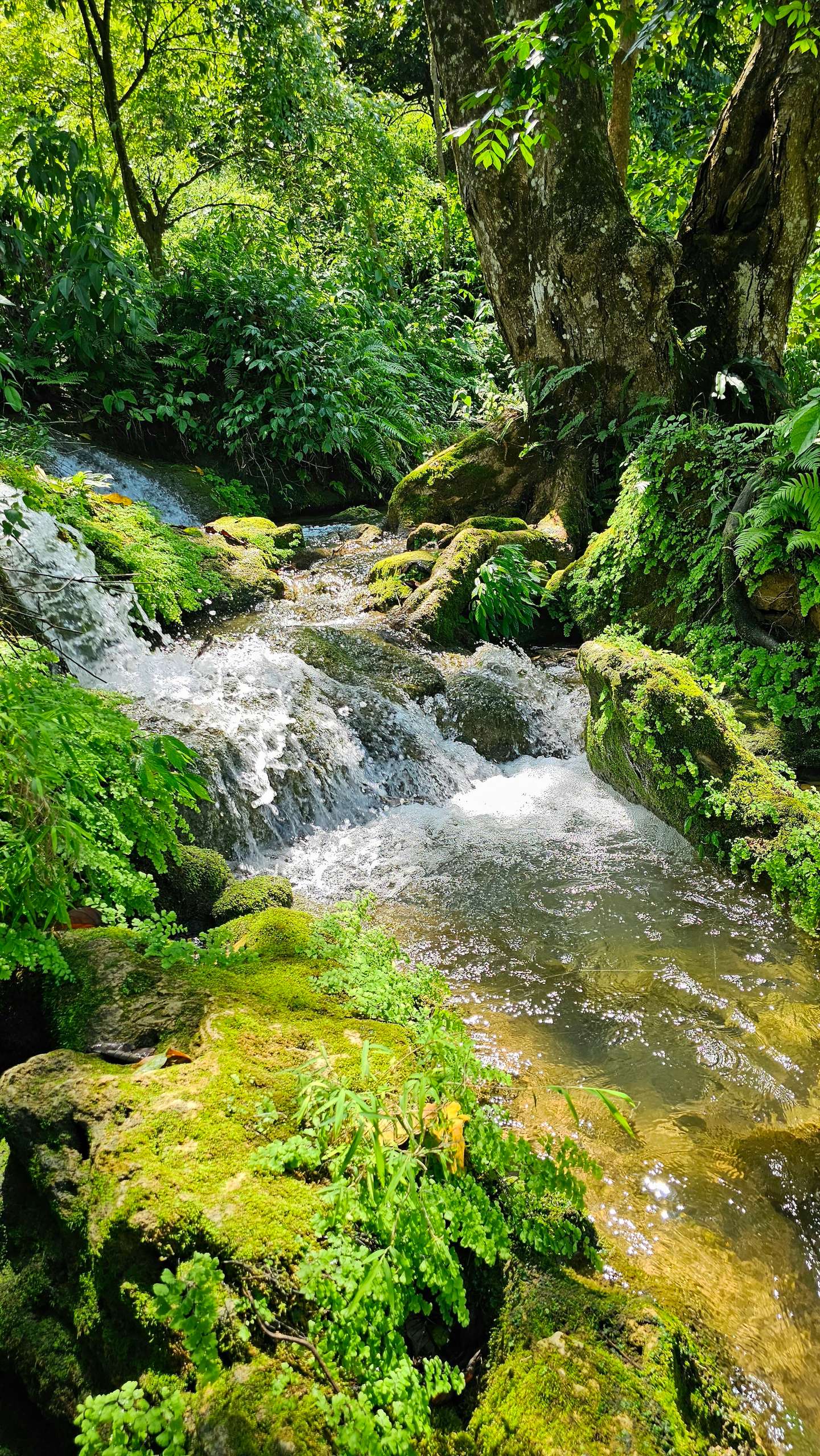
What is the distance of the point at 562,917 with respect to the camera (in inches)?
172

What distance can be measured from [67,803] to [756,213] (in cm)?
914

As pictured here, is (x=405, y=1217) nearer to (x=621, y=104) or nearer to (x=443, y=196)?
(x=621, y=104)

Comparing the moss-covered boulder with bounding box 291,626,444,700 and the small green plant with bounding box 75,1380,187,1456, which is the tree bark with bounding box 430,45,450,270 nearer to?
the moss-covered boulder with bounding box 291,626,444,700

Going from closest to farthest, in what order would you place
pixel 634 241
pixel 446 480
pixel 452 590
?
pixel 452 590 → pixel 634 241 → pixel 446 480

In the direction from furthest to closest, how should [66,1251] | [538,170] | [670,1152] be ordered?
[538,170] → [670,1152] → [66,1251]

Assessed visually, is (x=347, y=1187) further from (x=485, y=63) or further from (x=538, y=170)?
(x=485, y=63)

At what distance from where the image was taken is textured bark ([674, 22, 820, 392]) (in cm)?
702

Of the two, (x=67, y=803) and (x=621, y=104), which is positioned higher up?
(x=621, y=104)

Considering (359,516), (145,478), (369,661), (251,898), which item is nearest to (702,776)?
(251,898)

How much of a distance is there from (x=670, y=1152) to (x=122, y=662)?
572 centimetres

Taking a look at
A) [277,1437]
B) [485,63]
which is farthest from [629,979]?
[485,63]

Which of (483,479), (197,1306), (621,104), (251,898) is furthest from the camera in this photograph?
(483,479)

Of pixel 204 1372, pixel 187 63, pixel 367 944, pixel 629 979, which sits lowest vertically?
pixel 629 979

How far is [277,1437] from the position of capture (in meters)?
1.34
